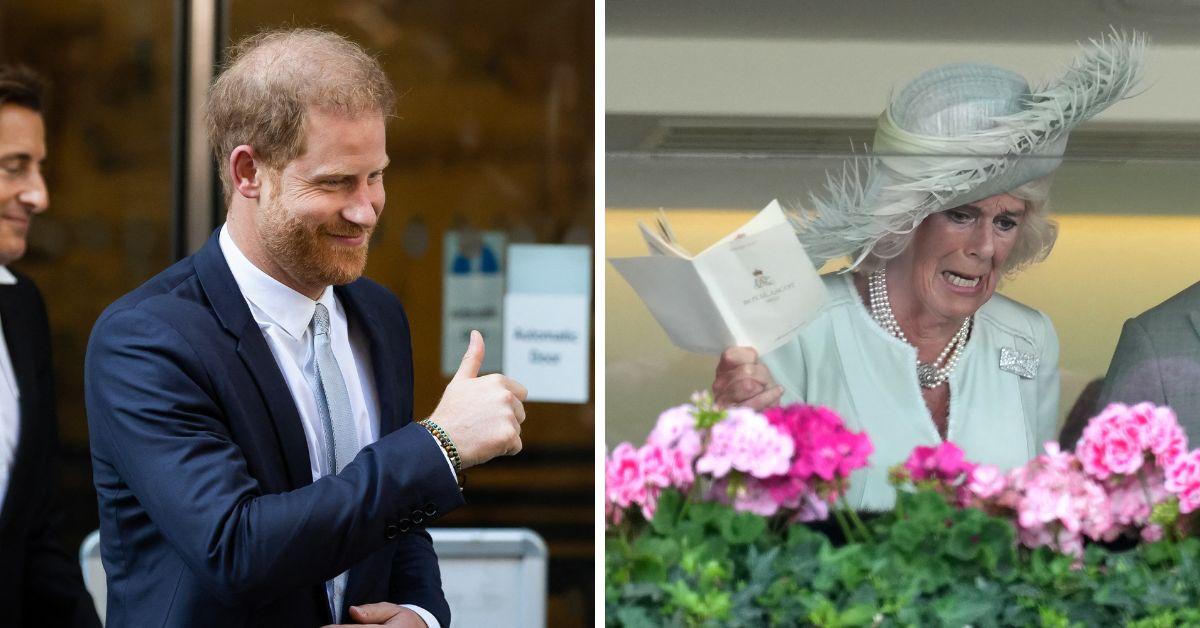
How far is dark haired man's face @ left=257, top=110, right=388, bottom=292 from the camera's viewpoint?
2.12 metres

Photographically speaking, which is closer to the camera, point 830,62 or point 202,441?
point 202,441

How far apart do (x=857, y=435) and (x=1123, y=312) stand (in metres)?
0.66

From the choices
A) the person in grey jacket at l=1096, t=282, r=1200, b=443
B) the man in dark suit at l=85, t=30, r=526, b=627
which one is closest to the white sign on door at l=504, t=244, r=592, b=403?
the person in grey jacket at l=1096, t=282, r=1200, b=443

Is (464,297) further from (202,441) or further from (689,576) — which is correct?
(202,441)

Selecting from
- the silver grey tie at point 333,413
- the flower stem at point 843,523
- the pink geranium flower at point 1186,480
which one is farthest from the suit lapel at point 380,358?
the pink geranium flower at point 1186,480

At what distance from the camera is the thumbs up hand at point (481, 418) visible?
2074 millimetres

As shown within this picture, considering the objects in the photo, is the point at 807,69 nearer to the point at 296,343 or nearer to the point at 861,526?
the point at 861,526

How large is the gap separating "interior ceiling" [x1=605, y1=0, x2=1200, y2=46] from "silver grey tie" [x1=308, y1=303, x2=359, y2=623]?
112cm

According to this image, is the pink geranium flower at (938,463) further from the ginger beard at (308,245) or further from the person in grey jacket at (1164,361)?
the ginger beard at (308,245)

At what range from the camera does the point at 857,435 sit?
2.98 meters

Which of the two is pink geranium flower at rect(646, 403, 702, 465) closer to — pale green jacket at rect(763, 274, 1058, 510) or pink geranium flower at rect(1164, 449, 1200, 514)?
pale green jacket at rect(763, 274, 1058, 510)

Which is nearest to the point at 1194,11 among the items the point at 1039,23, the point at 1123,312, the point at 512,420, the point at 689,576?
the point at 1039,23

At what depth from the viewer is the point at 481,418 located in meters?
2.09

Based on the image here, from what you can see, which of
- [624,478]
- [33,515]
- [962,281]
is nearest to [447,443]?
[624,478]
